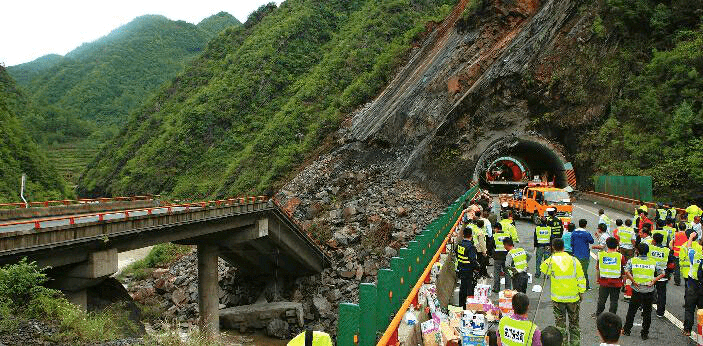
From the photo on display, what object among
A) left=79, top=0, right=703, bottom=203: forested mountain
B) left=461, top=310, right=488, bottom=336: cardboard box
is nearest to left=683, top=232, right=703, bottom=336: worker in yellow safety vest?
left=461, top=310, right=488, bottom=336: cardboard box

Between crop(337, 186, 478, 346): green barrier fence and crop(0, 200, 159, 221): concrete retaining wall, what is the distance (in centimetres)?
1694

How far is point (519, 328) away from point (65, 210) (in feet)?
76.6

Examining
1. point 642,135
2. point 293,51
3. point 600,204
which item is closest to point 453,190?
point 600,204

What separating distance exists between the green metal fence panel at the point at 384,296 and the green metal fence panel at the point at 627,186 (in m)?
24.4

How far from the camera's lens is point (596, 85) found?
3647 centimetres

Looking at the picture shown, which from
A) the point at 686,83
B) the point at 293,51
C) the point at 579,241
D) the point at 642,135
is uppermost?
the point at 293,51

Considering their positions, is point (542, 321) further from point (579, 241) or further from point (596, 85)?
point (596, 85)

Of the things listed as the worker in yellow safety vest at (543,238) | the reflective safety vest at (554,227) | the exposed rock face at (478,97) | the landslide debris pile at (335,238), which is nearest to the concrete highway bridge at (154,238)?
the landslide debris pile at (335,238)

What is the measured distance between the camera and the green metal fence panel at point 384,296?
697 cm

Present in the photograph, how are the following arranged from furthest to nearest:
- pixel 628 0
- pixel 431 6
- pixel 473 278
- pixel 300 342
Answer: pixel 431 6, pixel 628 0, pixel 473 278, pixel 300 342

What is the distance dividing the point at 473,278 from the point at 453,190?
29.9 m

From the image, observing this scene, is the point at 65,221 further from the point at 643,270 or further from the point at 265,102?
the point at 265,102

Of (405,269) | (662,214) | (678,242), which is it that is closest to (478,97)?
(662,214)

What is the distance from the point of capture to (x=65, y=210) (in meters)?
23.4
